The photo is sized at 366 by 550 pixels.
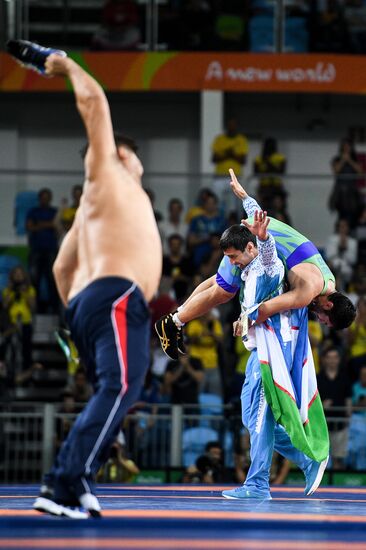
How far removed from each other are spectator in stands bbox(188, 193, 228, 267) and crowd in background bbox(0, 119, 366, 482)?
1cm

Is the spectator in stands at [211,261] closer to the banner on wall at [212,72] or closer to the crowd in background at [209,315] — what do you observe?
the crowd in background at [209,315]

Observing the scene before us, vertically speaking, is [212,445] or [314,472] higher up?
[314,472]

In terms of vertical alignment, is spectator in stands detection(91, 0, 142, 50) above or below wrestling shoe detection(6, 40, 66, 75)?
above

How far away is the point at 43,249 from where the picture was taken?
15234mm

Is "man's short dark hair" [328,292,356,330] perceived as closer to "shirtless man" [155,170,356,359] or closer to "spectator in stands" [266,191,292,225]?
"shirtless man" [155,170,356,359]

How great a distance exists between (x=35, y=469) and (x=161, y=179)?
4.54 meters

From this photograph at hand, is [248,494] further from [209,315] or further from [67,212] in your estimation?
[67,212]

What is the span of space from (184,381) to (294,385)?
19.7 feet

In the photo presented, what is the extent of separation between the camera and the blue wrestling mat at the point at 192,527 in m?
4.74

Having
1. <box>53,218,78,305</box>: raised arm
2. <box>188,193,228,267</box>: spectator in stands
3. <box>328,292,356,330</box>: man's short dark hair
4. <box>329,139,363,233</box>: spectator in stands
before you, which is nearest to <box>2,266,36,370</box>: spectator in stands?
<box>188,193,228,267</box>: spectator in stands

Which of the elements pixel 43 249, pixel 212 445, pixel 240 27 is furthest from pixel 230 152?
pixel 212 445

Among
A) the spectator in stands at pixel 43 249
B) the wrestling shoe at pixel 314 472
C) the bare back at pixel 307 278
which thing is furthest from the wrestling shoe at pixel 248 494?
the spectator in stands at pixel 43 249

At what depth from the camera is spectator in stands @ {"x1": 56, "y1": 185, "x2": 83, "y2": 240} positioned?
15.4 metres

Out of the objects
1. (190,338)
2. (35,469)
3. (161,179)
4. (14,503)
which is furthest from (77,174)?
(14,503)
